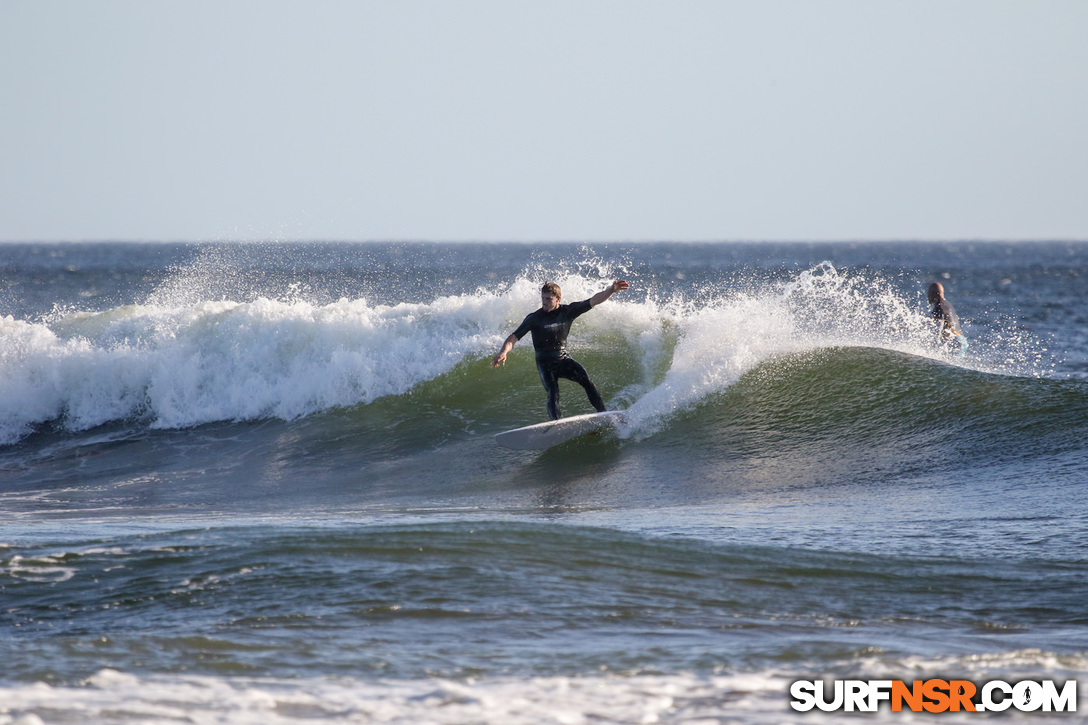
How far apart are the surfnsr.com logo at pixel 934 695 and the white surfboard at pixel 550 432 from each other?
20.0 ft

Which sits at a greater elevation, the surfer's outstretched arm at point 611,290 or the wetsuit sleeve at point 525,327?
the surfer's outstretched arm at point 611,290

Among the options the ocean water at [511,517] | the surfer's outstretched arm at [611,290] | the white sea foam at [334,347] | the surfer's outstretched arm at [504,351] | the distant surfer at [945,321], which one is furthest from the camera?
the distant surfer at [945,321]

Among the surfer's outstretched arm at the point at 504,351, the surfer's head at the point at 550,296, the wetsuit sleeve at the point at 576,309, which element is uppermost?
the surfer's head at the point at 550,296

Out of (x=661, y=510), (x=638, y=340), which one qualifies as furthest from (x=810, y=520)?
(x=638, y=340)

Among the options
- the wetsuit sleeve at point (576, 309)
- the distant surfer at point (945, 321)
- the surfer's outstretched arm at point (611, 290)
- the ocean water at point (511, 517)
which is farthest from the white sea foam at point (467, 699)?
the distant surfer at point (945, 321)

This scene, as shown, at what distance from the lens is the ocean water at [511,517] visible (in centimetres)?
375

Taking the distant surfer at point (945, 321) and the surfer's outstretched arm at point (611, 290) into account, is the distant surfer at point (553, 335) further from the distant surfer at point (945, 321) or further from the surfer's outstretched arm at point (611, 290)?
the distant surfer at point (945, 321)

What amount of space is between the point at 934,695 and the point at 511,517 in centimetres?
418

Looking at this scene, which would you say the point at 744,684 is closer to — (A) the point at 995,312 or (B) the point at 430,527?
(B) the point at 430,527

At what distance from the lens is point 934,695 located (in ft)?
11.5

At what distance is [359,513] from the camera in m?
7.84

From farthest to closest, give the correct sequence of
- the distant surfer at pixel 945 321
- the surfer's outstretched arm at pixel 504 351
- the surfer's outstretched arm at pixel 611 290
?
the distant surfer at pixel 945 321
the surfer's outstretched arm at pixel 504 351
the surfer's outstretched arm at pixel 611 290

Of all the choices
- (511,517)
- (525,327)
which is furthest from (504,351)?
(511,517)

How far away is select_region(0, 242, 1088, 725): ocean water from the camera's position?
375 centimetres
